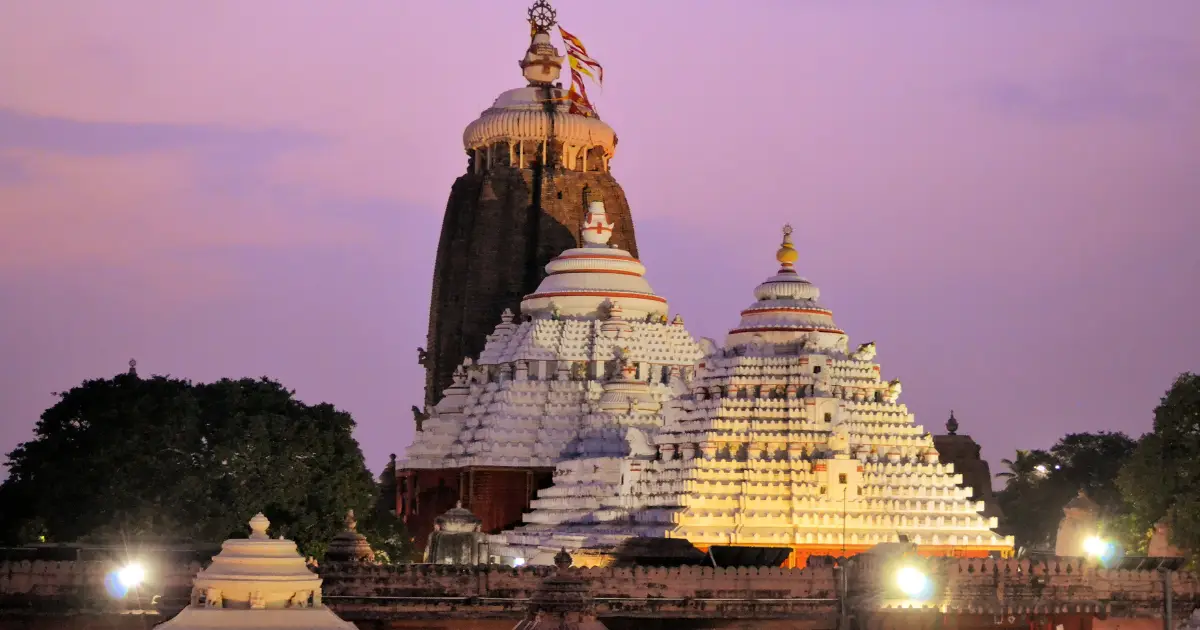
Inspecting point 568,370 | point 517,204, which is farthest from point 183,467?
point 517,204

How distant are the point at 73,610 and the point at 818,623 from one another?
16530 millimetres

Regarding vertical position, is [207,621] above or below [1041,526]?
below

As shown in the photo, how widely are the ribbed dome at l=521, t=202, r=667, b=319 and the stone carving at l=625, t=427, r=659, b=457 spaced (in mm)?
10200

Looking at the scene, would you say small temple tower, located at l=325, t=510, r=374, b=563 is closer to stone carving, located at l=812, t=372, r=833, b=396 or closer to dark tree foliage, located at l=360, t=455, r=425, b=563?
dark tree foliage, located at l=360, t=455, r=425, b=563

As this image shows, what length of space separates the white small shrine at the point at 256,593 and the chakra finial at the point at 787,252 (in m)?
44.7

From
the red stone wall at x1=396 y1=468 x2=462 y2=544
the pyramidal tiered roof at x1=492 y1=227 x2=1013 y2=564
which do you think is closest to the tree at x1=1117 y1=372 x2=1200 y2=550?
the pyramidal tiered roof at x1=492 y1=227 x2=1013 y2=564

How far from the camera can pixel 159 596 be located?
5753cm

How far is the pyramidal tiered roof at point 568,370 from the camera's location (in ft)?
303

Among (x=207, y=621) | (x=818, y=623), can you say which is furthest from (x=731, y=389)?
(x=207, y=621)

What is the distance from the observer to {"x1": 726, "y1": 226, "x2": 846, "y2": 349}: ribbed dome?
260 feet

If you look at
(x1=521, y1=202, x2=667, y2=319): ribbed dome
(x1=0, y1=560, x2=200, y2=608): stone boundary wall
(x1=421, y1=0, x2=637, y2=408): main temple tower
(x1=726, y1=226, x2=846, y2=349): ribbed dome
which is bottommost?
(x1=0, y1=560, x2=200, y2=608): stone boundary wall

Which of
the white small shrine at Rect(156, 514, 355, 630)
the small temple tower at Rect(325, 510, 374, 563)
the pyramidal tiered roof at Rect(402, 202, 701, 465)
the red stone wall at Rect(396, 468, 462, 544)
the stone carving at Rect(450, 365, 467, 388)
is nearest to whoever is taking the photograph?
the white small shrine at Rect(156, 514, 355, 630)

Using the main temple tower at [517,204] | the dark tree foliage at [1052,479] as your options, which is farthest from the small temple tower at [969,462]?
the main temple tower at [517,204]

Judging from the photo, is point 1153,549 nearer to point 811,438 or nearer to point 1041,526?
point 811,438
